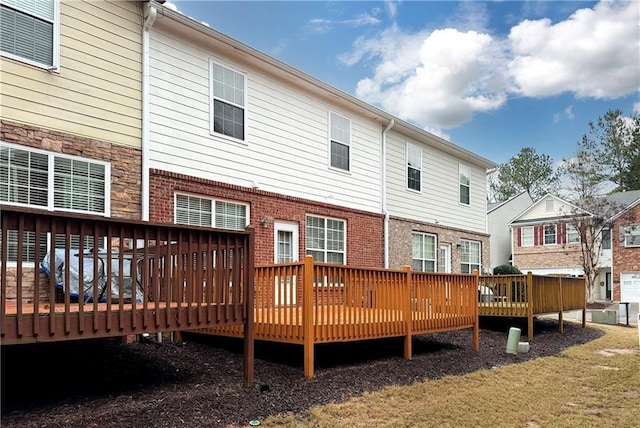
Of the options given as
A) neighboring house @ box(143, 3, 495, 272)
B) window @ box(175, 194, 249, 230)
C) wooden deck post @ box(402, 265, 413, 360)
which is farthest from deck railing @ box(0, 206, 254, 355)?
wooden deck post @ box(402, 265, 413, 360)

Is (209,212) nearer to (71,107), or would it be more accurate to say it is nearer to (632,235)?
(71,107)

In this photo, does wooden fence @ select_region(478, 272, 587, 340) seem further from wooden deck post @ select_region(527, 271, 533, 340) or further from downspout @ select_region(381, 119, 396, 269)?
downspout @ select_region(381, 119, 396, 269)

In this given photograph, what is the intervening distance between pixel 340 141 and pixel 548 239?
25365 mm

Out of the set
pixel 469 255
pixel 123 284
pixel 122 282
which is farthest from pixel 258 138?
pixel 469 255

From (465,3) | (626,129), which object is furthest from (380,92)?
(626,129)

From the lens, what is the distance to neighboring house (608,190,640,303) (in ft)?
96.4

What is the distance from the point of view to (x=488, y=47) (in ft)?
57.9

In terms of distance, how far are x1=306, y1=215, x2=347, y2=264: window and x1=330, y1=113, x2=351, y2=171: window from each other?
1.45m

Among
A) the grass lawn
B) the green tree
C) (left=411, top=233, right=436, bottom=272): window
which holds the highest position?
the green tree

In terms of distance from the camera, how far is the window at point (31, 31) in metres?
6.68

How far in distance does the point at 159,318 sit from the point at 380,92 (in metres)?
16.8

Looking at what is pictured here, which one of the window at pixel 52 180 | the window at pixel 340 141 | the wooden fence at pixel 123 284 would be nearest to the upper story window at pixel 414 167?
the window at pixel 340 141

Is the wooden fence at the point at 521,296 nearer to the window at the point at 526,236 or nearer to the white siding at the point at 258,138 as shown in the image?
the white siding at the point at 258,138

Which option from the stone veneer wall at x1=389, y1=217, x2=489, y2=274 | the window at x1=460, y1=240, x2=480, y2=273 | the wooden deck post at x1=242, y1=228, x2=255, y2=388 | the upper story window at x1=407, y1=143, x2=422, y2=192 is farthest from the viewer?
the window at x1=460, y1=240, x2=480, y2=273
